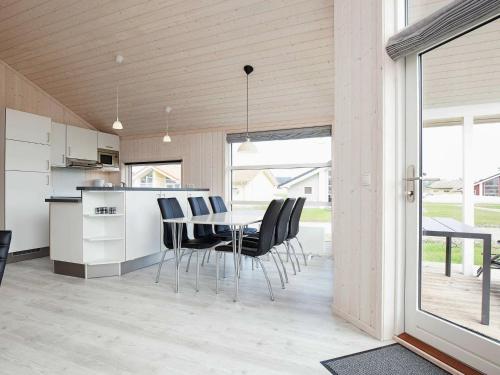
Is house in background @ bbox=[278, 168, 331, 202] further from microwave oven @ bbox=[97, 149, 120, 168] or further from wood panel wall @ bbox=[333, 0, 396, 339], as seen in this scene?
microwave oven @ bbox=[97, 149, 120, 168]

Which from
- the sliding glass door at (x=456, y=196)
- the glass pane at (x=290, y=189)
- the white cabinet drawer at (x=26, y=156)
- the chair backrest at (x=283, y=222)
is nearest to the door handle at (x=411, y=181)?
the sliding glass door at (x=456, y=196)

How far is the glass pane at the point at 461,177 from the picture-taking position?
1.76 metres

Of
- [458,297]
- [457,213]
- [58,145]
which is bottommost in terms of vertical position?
[458,297]

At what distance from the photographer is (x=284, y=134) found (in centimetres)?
532

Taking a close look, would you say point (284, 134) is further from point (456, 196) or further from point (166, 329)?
point (166, 329)

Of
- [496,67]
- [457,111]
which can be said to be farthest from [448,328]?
[496,67]

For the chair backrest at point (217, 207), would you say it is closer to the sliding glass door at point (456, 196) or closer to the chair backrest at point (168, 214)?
the chair backrest at point (168, 214)

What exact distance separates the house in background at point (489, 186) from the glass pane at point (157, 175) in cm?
514

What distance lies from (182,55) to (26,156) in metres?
2.79

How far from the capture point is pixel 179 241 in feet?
11.0

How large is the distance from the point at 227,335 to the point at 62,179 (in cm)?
501

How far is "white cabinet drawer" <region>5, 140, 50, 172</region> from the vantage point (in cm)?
446

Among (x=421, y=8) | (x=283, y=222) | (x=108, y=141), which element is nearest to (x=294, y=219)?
(x=283, y=222)

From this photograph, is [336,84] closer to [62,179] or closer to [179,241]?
[179,241]
